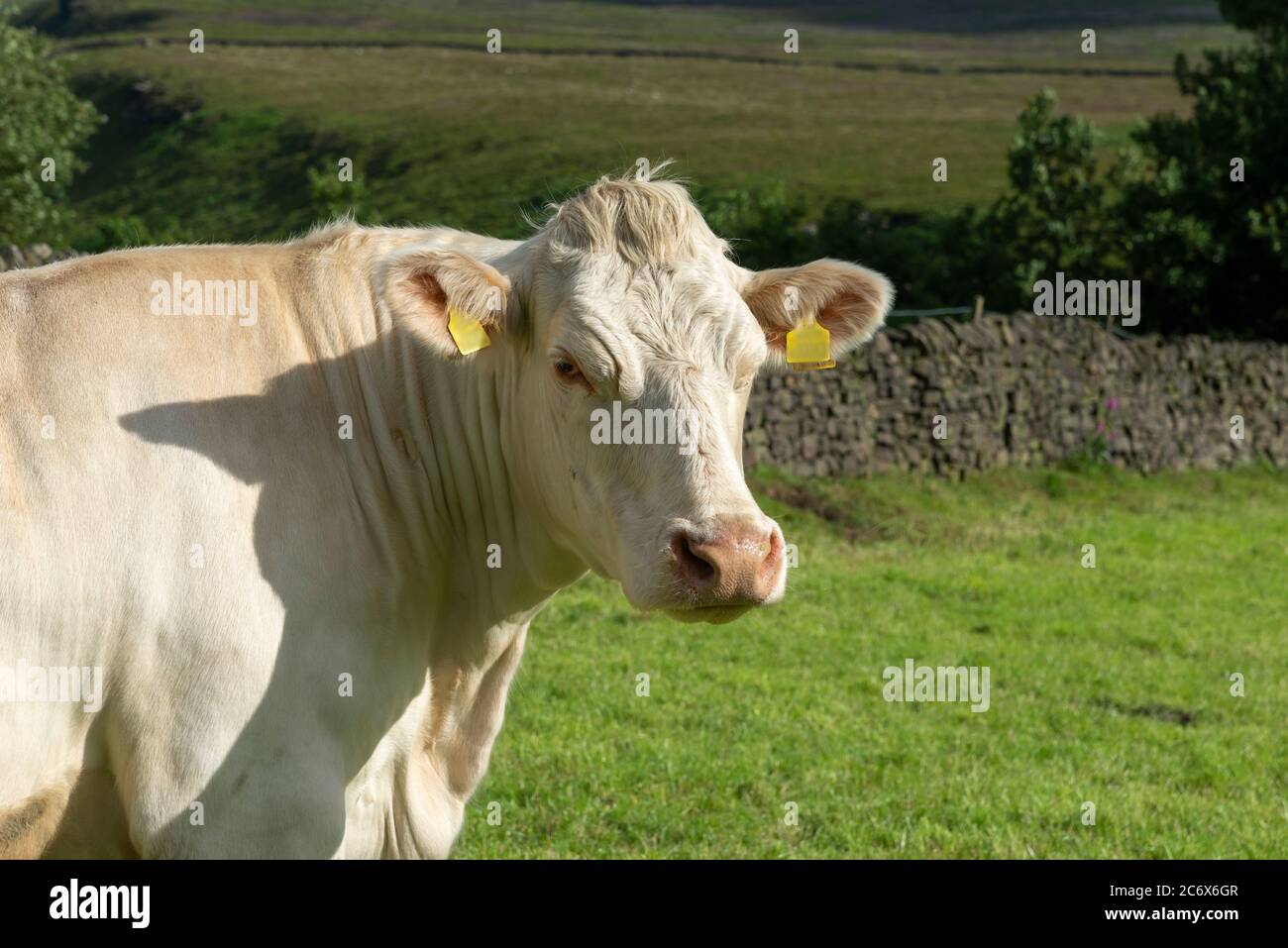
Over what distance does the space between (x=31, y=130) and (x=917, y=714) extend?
23.8m

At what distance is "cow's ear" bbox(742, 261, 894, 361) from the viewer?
4164 mm

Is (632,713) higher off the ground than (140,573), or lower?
lower

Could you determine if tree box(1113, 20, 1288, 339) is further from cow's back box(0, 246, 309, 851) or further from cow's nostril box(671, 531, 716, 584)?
cow's back box(0, 246, 309, 851)

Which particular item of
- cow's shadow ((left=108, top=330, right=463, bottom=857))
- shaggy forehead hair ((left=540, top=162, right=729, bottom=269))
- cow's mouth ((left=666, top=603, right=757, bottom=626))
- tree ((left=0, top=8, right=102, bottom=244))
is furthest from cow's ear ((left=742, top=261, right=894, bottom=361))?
tree ((left=0, top=8, right=102, bottom=244))

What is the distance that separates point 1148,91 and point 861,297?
7860 cm

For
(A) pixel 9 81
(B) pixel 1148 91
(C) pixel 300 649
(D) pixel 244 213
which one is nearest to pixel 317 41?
(D) pixel 244 213

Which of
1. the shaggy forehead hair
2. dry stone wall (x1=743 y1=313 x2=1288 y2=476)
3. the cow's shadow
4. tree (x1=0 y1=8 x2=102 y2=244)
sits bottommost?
dry stone wall (x1=743 y1=313 x2=1288 y2=476)

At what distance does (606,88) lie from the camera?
77.8 m

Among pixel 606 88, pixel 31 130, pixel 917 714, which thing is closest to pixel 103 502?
pixel 917 714

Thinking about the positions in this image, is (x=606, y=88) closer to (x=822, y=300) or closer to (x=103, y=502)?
(x=822, y=300)

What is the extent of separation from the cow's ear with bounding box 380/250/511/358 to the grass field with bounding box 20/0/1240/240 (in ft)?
117

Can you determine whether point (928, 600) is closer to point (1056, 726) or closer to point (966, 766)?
point (1056, 726)

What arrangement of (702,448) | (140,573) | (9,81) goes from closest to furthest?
1. (140,573)
2. (702,448)
3. (9,81)

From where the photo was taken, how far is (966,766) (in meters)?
6.94
